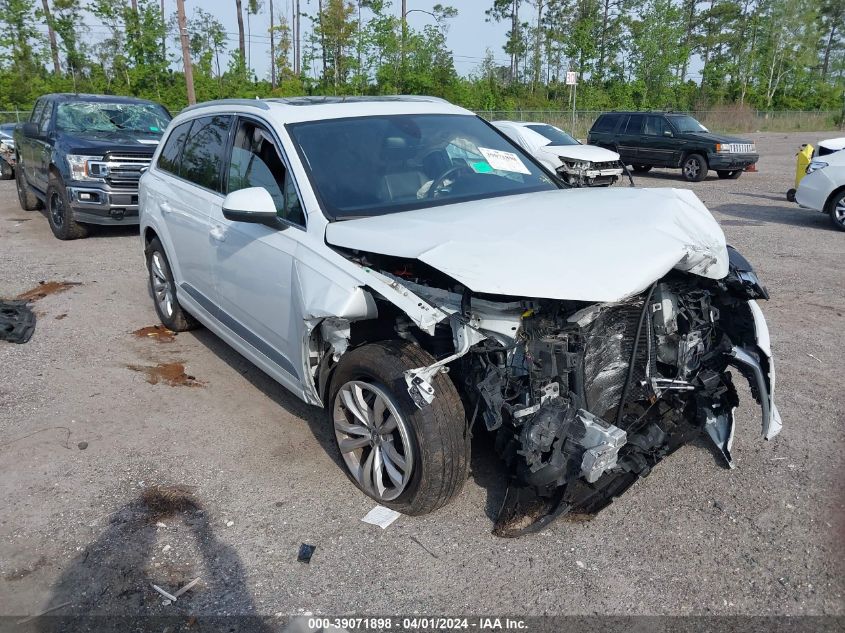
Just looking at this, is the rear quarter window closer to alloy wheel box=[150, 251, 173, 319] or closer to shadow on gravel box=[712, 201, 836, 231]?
shadow on gravel box=[712, 201, 836, 231]

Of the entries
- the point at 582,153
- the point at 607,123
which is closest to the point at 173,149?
the point at 582,153

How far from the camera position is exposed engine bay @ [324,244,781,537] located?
2.97 meters

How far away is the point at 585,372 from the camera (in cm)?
312

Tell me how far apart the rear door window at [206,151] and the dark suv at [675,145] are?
16332 millimetres

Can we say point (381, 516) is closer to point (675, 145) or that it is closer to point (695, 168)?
point (695, 168)

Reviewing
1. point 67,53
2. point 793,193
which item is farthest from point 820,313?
point 67,53

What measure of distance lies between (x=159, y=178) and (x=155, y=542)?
3489 millimetres

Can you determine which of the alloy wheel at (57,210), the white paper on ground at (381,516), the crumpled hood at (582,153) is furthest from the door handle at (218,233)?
the crumpled hood at (582,153)

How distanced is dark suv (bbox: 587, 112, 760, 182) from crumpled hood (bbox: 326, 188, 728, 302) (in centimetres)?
1622

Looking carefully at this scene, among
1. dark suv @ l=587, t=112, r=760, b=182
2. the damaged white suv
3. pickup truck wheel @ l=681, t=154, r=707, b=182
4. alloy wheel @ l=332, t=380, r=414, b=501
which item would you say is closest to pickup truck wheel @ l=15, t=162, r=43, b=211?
the damaged white suv

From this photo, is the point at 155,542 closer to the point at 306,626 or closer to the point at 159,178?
the point at 306,626

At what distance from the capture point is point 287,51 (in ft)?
166

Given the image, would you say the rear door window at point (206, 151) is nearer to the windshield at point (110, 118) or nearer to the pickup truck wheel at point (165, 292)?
the pickup truck wheel at point (165, 292)

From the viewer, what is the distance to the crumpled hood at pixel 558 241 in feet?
8.98
